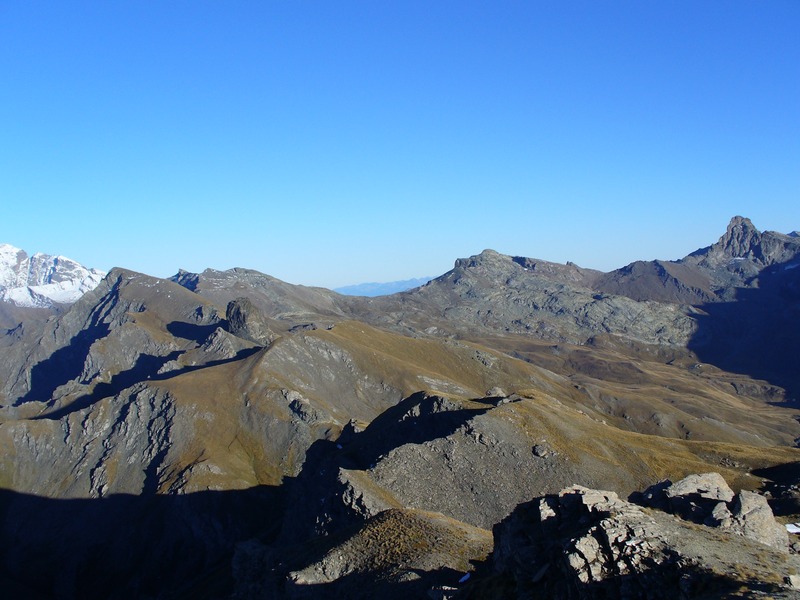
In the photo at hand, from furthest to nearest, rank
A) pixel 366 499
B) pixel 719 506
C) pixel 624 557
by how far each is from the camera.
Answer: pixel 366 499
pixel 719 506
pixel 624 557

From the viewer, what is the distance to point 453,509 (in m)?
85.2

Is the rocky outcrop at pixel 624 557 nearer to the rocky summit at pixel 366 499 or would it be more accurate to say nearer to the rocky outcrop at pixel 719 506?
the rocky summit at pixel 366 499

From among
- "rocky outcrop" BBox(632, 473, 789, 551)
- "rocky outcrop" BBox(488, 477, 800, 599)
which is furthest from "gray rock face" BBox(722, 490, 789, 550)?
"rocky outcrop" BBox(488, 477, 800, 599)

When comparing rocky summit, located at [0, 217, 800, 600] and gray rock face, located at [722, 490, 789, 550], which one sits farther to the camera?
gray rock face, located at [722, 490, 789, 550]

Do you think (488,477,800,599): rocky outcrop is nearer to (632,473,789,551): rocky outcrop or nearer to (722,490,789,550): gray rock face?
(722,490,789,550): gray rock face

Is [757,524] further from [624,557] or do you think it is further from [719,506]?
[624,557]

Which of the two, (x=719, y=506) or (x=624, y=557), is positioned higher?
(x=624, y=557)

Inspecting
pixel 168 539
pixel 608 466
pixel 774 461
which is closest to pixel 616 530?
pixel 608 466

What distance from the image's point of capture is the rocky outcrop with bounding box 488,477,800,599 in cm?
3014

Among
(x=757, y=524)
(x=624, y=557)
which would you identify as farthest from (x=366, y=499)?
(x=624, y=557)

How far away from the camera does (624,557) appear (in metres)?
32.8

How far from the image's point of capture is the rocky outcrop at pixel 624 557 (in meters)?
30.1

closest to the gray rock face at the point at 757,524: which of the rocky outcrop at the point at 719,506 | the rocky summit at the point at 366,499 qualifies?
the rocky outcrop at the point at 719,506

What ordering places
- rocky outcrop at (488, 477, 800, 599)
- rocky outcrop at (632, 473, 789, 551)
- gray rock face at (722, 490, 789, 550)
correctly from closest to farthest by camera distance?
1. rocky outcrop at (488, 477, 800, 599)
2. gray rock face at (722, 490, 789, 550)
3. rocky outcrop at (632, 473, 789, 551)
